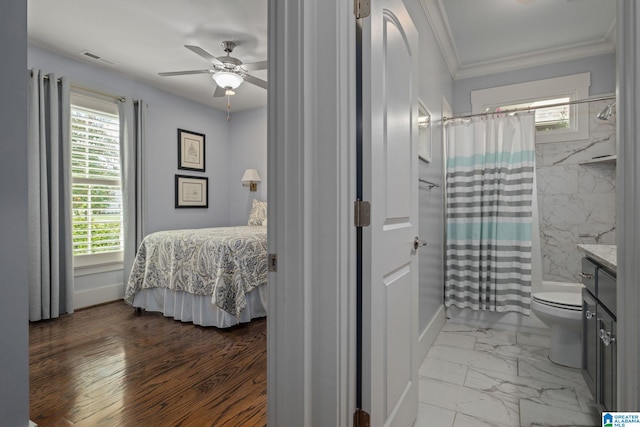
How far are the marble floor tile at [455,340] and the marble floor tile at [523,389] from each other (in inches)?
18.9

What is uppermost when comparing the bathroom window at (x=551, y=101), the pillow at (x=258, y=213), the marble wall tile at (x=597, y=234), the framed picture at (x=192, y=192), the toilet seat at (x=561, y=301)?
the bathroom window at (x=551, y=101)

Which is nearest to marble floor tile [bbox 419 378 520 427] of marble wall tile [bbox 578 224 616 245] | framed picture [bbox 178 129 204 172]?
marble wall tile [bbox 578 224 616 245]

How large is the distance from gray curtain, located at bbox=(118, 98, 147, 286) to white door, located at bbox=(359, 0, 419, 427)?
358cm

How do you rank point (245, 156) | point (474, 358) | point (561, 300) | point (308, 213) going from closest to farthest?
point (308, 213), point (561, 300), point (474, 358), point (245, 156)

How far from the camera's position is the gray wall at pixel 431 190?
2.45m

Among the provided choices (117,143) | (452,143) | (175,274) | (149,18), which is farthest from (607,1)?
(117,143)

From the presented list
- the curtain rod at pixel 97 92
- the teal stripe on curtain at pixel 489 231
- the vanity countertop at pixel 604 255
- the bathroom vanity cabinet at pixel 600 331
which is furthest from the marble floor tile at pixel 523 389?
the curtain rod at pixel 97 92

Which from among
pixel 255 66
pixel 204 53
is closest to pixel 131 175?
pixel 204 53

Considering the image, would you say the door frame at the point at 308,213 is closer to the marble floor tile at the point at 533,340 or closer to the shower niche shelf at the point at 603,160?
the marble floor tile at the point at 533,340

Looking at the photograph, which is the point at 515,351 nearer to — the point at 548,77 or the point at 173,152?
the point at 548,77

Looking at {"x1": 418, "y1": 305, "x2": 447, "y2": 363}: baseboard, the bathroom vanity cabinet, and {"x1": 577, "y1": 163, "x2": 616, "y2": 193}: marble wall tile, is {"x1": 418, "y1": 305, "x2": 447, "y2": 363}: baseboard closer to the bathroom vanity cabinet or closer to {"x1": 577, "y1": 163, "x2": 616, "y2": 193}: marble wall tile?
the bathroom vanity cabinet

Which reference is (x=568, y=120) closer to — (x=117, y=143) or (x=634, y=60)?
(x=634, y=60)

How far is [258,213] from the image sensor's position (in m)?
4.91

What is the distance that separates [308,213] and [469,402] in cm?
157
